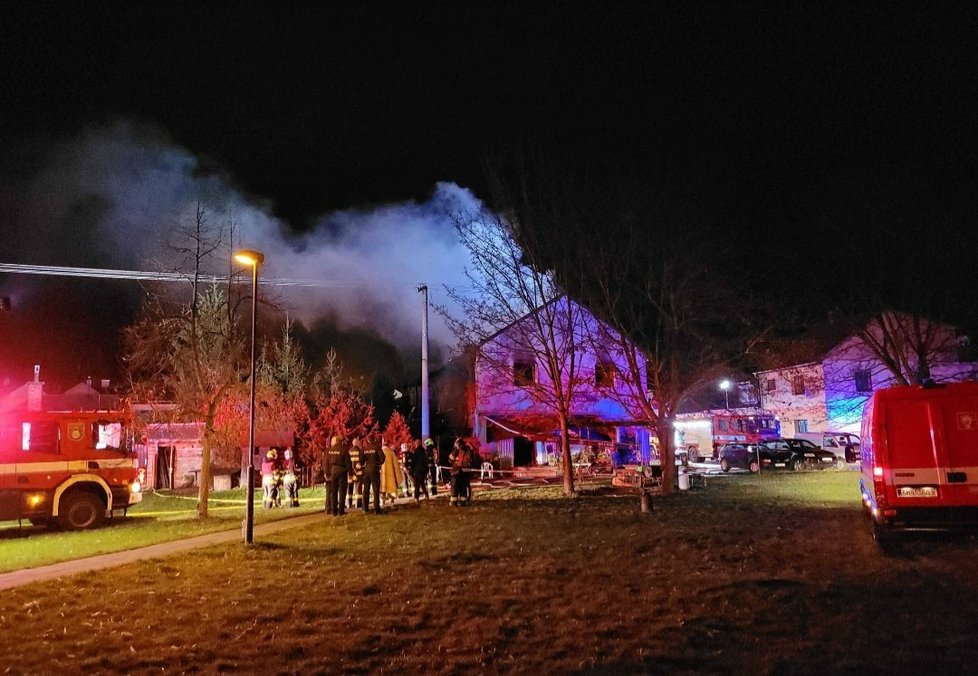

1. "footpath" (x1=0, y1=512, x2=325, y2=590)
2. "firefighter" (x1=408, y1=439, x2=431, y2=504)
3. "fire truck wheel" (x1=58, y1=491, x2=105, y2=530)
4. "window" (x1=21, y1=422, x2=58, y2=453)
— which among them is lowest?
"footpath" (x1=0, y1=512, x2=325, y2=590)

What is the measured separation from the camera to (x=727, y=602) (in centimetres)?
737

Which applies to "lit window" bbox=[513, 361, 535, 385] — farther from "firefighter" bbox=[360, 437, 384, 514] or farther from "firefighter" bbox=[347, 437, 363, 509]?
"firefighter" bbox=[360, 437, 384, 514]

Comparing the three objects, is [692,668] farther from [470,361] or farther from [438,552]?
[470,361]

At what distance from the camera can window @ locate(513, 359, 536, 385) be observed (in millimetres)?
20225

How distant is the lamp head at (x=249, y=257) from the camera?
12.1 metres

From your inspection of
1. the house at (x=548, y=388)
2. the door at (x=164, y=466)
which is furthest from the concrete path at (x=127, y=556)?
the door at (x=164, y=466)

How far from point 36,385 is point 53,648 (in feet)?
50.2

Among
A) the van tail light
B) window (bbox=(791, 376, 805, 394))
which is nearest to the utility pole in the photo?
the van tail light

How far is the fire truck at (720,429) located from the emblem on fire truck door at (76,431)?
27556 millimetres

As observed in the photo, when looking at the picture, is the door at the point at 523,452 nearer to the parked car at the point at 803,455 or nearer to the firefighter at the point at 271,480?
the parked car at the point at 803,455

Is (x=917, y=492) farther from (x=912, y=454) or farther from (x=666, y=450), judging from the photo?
(x=666, y=450)

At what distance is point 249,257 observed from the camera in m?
12.3

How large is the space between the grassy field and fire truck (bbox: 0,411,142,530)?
18.9 ft

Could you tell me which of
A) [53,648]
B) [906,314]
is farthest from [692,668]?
[906,314]
